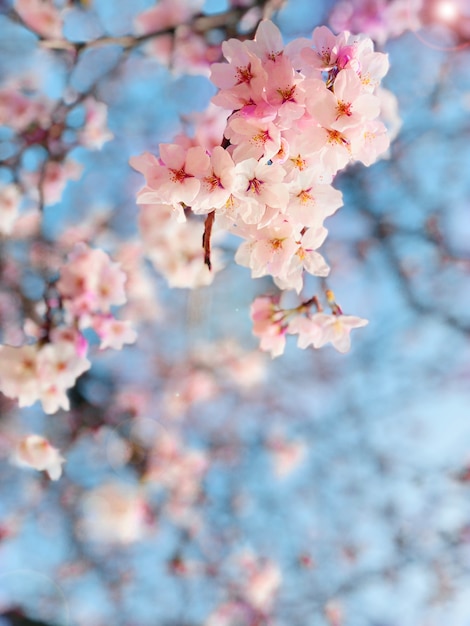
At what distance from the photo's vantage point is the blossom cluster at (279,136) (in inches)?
37.6

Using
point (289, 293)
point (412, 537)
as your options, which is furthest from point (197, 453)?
point (289, 293)

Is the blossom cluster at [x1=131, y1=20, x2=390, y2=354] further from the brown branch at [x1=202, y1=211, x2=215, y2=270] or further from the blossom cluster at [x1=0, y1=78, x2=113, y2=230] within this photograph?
the blossom cluster at [x1=0, y1=78, x2=113, y2=230]

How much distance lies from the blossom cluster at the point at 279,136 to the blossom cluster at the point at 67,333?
111 cm

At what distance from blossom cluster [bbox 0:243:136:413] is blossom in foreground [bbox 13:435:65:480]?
1.11ft

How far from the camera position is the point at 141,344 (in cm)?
373

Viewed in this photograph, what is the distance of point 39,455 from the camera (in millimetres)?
2314

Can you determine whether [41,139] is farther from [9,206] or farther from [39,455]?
[39,455]

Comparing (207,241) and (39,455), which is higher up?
(207,241)

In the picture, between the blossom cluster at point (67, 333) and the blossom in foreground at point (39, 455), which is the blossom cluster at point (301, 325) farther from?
the blossom in foreground at point (39, 455)

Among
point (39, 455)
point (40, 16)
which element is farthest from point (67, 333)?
point (40, 16)

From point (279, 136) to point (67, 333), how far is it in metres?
1.41

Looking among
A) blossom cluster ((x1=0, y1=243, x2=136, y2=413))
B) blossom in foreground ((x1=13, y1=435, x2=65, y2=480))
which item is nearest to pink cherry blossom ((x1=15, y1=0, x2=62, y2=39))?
blossom cluster ((x1=0, y1=243, x2=136, y2=413))

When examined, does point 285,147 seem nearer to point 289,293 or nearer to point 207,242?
point 207,242

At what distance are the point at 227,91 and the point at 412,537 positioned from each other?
436 cm
